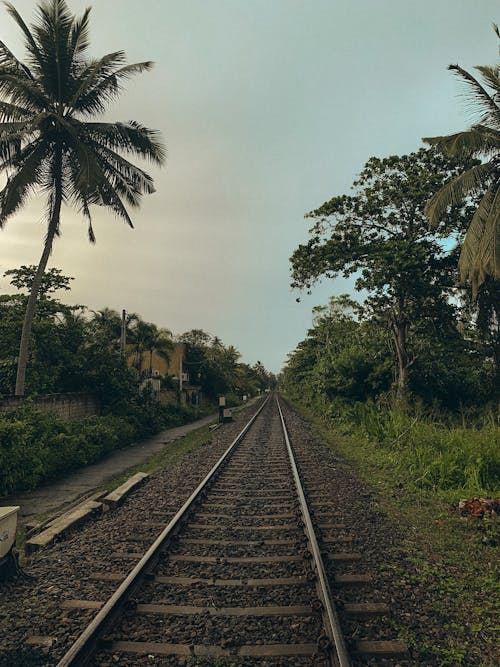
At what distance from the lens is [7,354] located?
587 inches

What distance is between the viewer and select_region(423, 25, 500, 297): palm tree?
37.5ft

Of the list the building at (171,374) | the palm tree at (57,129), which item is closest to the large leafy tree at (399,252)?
the palm tree at (57,129)

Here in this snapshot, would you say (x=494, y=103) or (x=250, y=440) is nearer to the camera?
(x=494, y=103)

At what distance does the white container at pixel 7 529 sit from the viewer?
13.9 feet

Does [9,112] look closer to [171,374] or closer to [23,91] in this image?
[23,91]

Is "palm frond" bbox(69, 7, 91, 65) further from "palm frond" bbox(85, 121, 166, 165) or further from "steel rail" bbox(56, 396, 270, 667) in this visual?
"steel rail" bbox(56, 396, 270, 667)

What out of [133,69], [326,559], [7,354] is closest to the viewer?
[326,559]

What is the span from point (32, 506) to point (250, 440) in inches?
327

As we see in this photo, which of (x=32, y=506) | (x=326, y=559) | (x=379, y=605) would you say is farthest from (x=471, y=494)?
(x=32, y=506)

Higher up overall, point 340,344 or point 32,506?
point 340,344

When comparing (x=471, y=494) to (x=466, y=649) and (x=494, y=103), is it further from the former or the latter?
(x=494, y=103)

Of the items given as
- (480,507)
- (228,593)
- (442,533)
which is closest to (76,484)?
(228,593)

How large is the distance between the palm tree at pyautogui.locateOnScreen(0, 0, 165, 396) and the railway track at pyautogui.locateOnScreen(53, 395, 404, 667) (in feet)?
30.1

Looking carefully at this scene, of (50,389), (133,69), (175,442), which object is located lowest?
(175,442)
